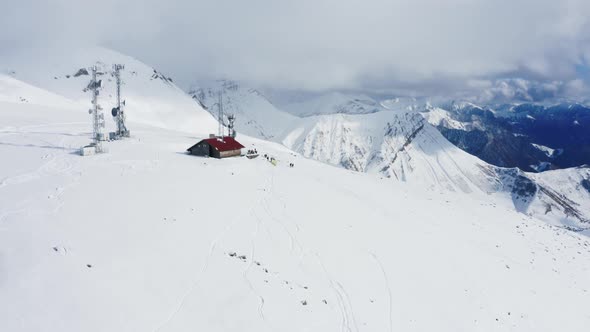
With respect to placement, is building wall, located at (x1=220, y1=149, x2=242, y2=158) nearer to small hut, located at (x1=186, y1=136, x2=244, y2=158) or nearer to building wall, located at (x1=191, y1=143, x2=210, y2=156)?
small hut, located at (x1=186, y1=136, x2=244, y2=158)

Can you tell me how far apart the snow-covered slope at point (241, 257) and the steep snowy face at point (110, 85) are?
10727cm

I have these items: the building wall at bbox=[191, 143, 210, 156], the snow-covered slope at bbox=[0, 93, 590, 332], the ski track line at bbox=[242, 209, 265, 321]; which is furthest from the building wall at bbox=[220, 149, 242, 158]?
the ski track line at bbox=[242, 209, 265, 321]

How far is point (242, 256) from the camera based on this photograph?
70.7ft

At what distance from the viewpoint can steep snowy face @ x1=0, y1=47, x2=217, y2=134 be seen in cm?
14438

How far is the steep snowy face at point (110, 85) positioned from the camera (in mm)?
144375

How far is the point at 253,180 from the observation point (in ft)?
124

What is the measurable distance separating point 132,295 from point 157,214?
8988 mm

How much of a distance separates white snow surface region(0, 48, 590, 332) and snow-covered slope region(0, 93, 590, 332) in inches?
3.8

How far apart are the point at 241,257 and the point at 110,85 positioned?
16240cm

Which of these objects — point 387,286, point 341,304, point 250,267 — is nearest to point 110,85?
point 250,267

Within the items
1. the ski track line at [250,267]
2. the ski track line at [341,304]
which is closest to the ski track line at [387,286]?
the ski track line at [341,304]

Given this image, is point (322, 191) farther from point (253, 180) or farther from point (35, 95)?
point (35, 95)

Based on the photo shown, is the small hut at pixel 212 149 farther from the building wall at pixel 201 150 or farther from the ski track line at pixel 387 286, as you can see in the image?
the ski track line at pixel 387 286

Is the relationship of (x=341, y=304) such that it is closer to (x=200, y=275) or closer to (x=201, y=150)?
(x=200, y=275)
